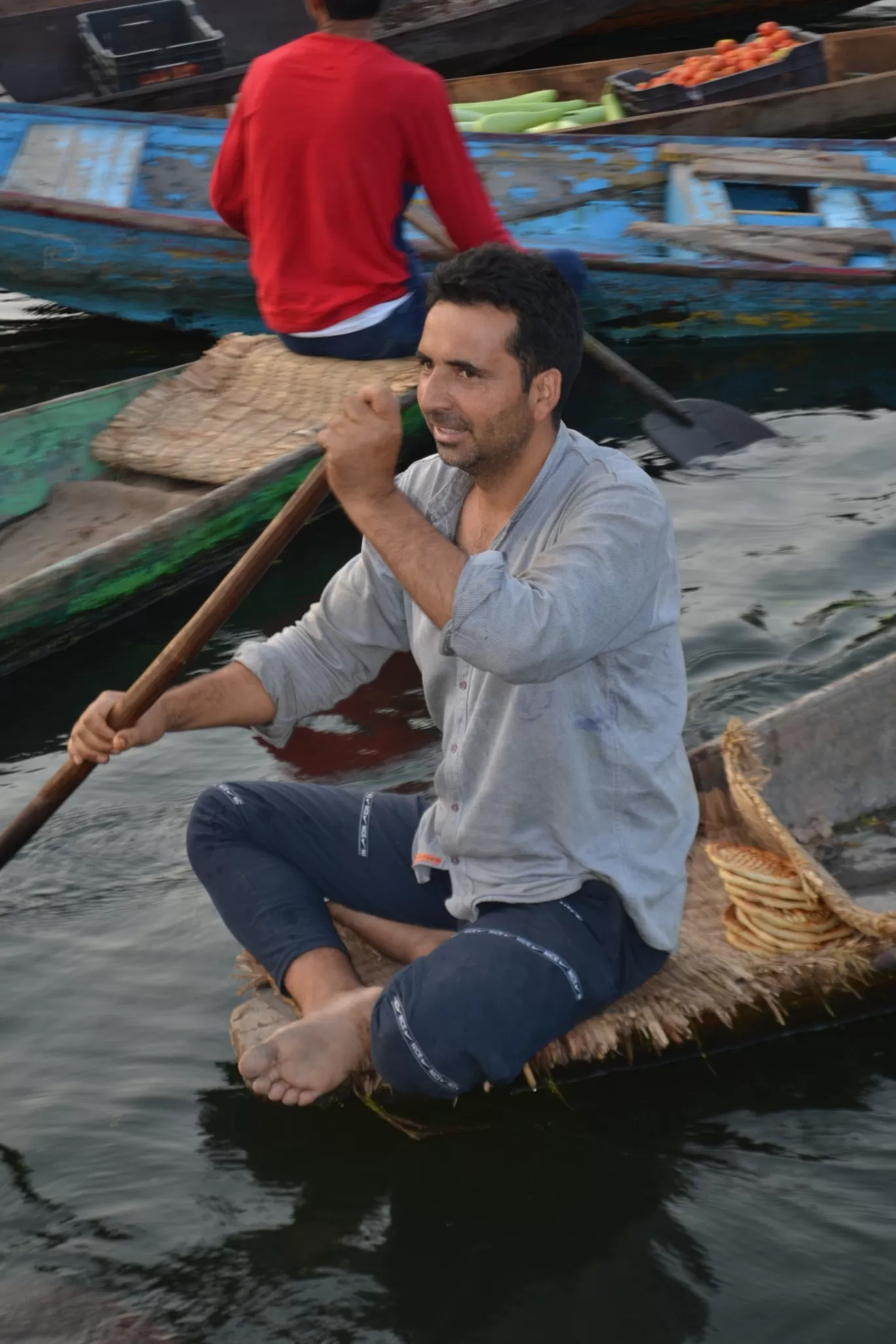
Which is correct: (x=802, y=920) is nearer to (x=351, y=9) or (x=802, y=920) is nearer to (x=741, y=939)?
(x=741, y=939)

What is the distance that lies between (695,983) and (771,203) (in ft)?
19.6

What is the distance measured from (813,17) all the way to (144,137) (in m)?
8.75

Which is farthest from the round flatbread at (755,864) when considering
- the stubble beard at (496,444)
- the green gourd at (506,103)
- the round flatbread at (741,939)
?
the green gourd at (506,103)

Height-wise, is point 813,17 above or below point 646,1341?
above

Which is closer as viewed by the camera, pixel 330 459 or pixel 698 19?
pixel 330 459

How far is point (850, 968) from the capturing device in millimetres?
2848

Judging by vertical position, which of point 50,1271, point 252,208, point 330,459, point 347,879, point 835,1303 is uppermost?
point 252,208

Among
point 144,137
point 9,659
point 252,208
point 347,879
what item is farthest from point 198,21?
point 347,879

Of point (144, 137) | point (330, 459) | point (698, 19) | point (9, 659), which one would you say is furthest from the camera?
point (698, 19)

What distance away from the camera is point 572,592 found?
2.29 m

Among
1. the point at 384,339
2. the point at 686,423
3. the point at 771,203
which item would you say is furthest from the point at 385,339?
the point at 771,203

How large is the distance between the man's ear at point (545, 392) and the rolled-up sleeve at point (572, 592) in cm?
15

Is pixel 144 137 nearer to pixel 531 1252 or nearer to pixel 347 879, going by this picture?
pixel 347 879

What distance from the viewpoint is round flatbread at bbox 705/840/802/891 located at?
2.92 meters
